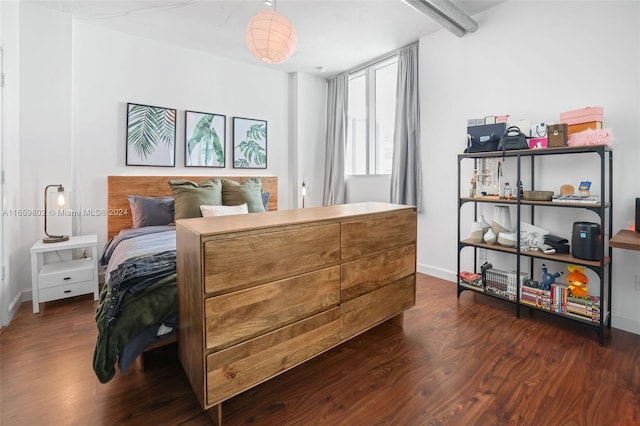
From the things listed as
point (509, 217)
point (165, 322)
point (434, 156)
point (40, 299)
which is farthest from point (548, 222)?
point (40, 299)

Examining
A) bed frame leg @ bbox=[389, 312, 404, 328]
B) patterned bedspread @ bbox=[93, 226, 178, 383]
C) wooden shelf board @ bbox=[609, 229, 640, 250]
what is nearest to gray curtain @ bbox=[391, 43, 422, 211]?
bed frame leg @ bbox=[389, 312, 404, 328]

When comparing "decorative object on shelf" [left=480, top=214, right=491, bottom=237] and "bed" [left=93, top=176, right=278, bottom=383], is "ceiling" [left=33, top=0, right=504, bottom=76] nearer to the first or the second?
"decorative object on shelf" [left=480, top=214, right=491, bottom=237]

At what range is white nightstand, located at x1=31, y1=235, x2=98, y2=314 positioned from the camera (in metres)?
2.64

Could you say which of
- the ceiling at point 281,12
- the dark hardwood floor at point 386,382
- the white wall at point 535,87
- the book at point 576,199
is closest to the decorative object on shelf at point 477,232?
the white wall at point 535,87

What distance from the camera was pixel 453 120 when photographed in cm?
334

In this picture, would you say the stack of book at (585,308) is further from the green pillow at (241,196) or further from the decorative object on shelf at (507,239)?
the green pillow at (241,196)

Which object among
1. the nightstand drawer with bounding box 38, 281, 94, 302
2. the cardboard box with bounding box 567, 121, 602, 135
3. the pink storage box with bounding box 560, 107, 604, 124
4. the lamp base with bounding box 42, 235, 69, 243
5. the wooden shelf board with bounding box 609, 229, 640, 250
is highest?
the pink storage box with bounding box 560, 107, 604, 124

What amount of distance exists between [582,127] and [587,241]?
2.70 ft

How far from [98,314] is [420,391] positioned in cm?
181

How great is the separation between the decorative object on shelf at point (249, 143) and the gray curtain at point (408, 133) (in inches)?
73.7

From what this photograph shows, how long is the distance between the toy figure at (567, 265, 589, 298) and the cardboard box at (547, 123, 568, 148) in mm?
951

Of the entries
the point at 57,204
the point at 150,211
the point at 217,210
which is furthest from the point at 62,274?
the point at 217,210

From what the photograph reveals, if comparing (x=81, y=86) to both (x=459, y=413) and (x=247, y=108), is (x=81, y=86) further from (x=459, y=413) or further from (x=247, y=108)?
(x=459, y=413)

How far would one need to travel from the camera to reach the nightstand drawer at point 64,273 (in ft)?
8.80
